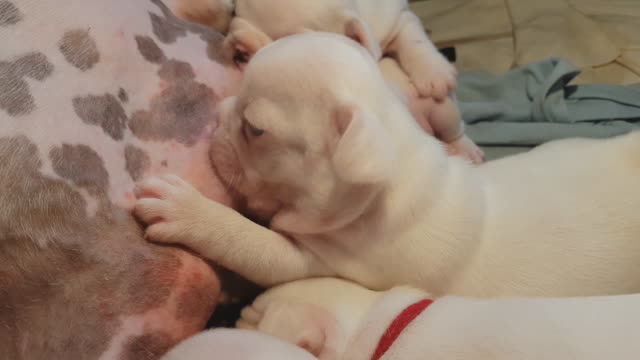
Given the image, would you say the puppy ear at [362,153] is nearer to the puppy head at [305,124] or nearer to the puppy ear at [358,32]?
the puppy head at [305,124]

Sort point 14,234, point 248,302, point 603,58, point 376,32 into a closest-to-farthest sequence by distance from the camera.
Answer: point 14,234, point 248,302, point 376,32, point 603,58

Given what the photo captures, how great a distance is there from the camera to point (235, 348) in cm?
80

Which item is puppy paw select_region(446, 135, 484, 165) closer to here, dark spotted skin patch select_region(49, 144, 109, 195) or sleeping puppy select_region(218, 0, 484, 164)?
sleeping puppy select_region(218, 0, 484, 164)

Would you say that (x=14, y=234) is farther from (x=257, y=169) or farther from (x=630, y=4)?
(x=630, y=4)

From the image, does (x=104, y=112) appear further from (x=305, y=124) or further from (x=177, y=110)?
(x=305, y=124)

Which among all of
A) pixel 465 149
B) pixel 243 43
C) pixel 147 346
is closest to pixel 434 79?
pixel 465 149

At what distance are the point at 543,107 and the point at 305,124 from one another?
1.10 meters

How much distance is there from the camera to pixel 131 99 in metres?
1.05

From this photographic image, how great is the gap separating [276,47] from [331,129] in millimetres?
179

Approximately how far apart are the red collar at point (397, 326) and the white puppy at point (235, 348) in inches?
4.0

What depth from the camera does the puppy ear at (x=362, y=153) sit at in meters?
0.89

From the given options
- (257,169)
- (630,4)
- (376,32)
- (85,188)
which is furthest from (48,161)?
(630,4)

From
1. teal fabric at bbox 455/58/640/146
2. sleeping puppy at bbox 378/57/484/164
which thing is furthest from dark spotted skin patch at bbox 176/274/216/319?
teal fabric at bbox 455/58/640/146

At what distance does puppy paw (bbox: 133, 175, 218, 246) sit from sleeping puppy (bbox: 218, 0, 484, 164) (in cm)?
38
